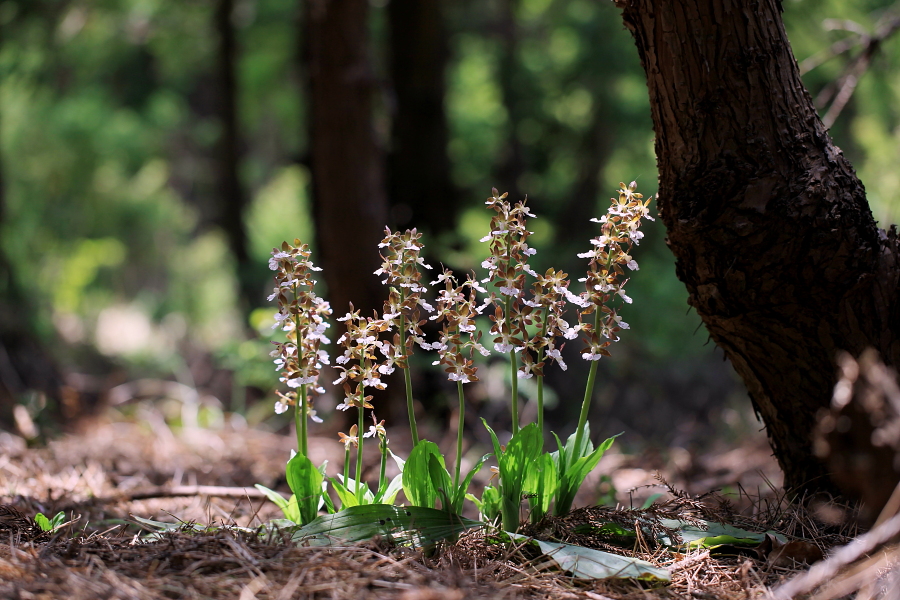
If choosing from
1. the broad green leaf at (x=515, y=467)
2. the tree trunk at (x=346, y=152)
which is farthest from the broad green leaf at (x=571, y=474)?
the tree trunk at (x=346, y=152)

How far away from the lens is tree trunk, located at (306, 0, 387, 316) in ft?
14.4

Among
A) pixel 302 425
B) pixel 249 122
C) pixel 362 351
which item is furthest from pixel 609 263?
pixel 249 122

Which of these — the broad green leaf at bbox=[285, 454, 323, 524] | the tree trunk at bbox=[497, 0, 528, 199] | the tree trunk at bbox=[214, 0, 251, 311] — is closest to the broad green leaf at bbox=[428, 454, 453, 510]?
the broad green leaf at bbox=[285, 454, 323, 524]

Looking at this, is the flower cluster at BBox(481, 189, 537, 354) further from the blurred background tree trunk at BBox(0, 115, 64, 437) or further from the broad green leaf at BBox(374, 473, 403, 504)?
the blurred background tree trunk at BBox(0, 115, 64, 437)

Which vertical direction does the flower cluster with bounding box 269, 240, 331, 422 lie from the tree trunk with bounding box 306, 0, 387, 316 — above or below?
below

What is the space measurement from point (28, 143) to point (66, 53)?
112cm

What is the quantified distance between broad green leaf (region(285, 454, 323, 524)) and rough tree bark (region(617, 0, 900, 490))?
4.27ft

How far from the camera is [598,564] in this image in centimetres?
157

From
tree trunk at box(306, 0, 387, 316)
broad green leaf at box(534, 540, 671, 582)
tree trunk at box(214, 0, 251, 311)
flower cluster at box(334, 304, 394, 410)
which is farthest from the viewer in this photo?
tree trunk at box(214, 0, 251, 311)

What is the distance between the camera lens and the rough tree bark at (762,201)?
73.2 inches

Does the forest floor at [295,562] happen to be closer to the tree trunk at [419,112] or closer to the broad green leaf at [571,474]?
the broad green leaf at [571,474]

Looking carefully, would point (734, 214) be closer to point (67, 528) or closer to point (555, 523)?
point (555, 523)

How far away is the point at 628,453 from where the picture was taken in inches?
168

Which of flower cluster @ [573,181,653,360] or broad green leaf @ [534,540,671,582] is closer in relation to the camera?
broad green leaf @ [534,540,671,582]
